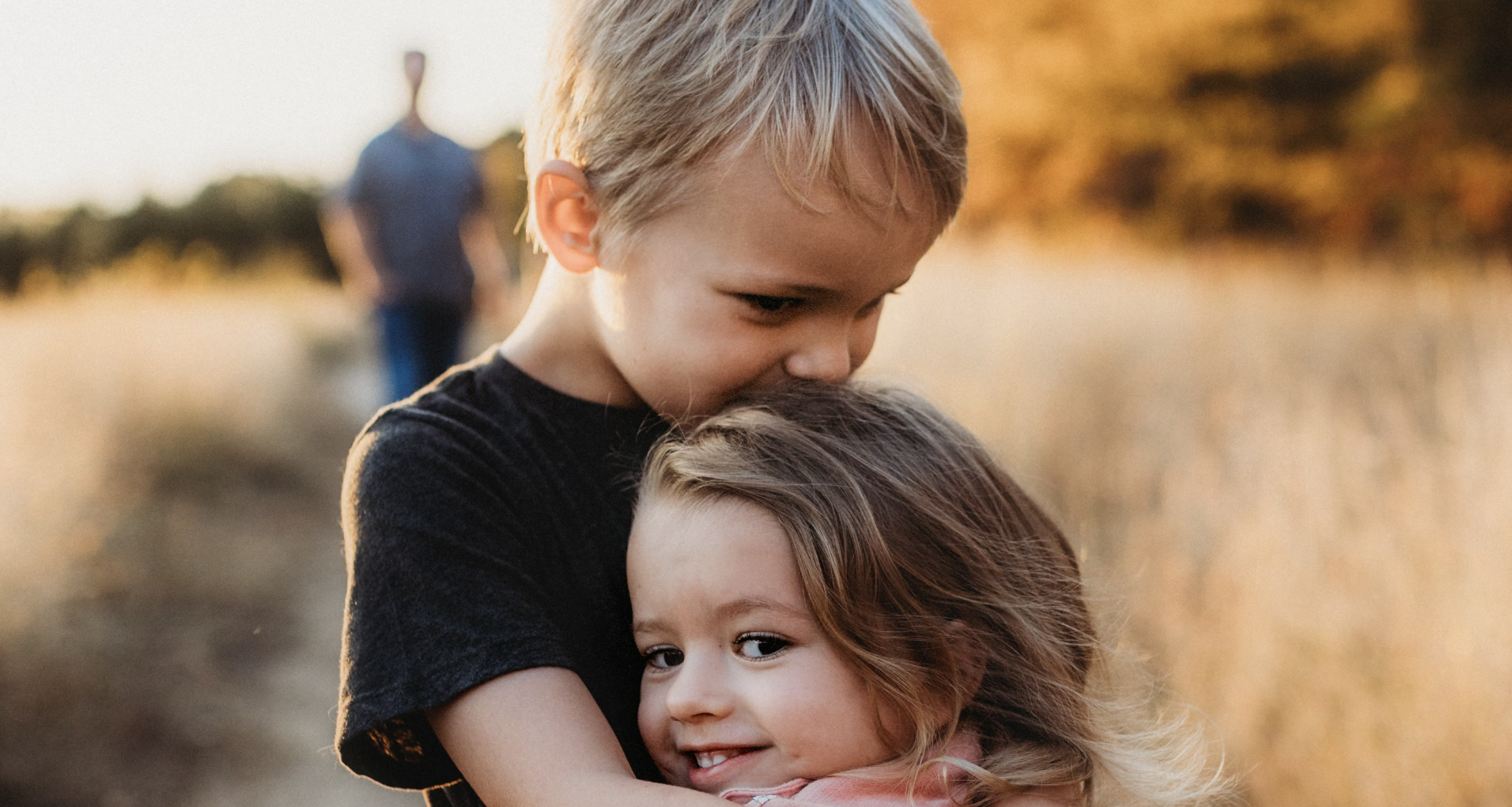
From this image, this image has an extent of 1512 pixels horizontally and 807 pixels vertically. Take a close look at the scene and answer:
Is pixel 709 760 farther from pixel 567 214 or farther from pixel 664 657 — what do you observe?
pixel 567 214

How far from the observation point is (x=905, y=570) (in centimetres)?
133

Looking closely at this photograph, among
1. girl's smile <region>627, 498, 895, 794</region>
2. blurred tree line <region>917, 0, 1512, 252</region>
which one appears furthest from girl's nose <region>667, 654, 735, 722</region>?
blurred tree line <region>917, 0, 1512, 252</region>

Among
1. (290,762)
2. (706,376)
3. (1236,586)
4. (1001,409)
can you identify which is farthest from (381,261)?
(706,376)

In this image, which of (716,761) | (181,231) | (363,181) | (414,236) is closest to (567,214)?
(716,761)

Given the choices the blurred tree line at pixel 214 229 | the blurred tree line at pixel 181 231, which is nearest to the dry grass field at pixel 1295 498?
the blurred tree line at pixel 214 229

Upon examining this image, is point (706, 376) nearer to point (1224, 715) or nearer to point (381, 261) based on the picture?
point (1224, 715)

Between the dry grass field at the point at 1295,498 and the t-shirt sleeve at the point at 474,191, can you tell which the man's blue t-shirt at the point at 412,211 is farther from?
the dry grass field at the point at 1295,498

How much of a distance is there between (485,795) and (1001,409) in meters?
3.81

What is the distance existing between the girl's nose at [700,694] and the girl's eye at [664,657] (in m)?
0.06

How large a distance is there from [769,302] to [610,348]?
0.72ft

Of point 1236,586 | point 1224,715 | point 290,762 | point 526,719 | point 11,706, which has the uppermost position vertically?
point 526,719

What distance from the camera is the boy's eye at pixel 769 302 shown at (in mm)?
1340

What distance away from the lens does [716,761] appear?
1.28m

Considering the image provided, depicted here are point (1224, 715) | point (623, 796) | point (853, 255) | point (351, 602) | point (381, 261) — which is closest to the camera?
point (623, 796)
